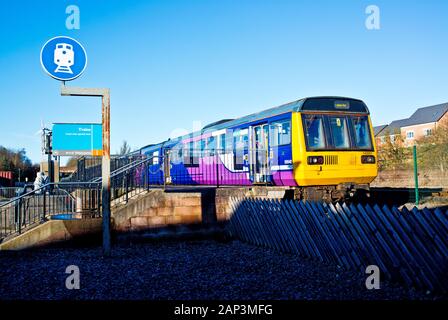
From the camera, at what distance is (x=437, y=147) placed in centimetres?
1780

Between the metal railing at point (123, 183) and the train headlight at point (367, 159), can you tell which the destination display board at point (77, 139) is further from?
the train headlight at point (367, 159)

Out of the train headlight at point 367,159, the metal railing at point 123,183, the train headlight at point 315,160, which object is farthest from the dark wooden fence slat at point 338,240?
the train headlight at point 367,159

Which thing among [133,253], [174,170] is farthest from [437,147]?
[133,253]

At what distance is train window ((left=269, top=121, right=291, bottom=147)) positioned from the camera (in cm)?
1238

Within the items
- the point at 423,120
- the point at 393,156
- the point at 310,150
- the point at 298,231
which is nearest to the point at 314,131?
the point at 310,150

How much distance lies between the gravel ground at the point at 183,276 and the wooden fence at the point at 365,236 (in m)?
0.27

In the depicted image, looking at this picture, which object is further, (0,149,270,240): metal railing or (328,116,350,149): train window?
(328,116,350,149): train window

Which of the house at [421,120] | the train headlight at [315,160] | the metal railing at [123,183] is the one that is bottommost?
the metal railing at [123,183]

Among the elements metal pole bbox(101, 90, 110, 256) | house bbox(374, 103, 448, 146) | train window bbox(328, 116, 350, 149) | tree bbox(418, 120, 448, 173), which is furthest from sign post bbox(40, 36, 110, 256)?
house bbox(374, 103, 448, 146)

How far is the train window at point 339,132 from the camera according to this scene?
12.5m

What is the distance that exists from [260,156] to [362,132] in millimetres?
3221

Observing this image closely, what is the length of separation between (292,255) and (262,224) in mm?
1415

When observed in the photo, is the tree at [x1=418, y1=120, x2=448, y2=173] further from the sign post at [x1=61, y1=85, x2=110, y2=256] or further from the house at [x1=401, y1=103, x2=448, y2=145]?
the house at [x1=401, y1=103, x2=448, y2=145]

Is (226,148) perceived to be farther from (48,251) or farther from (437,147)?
(437,147)
